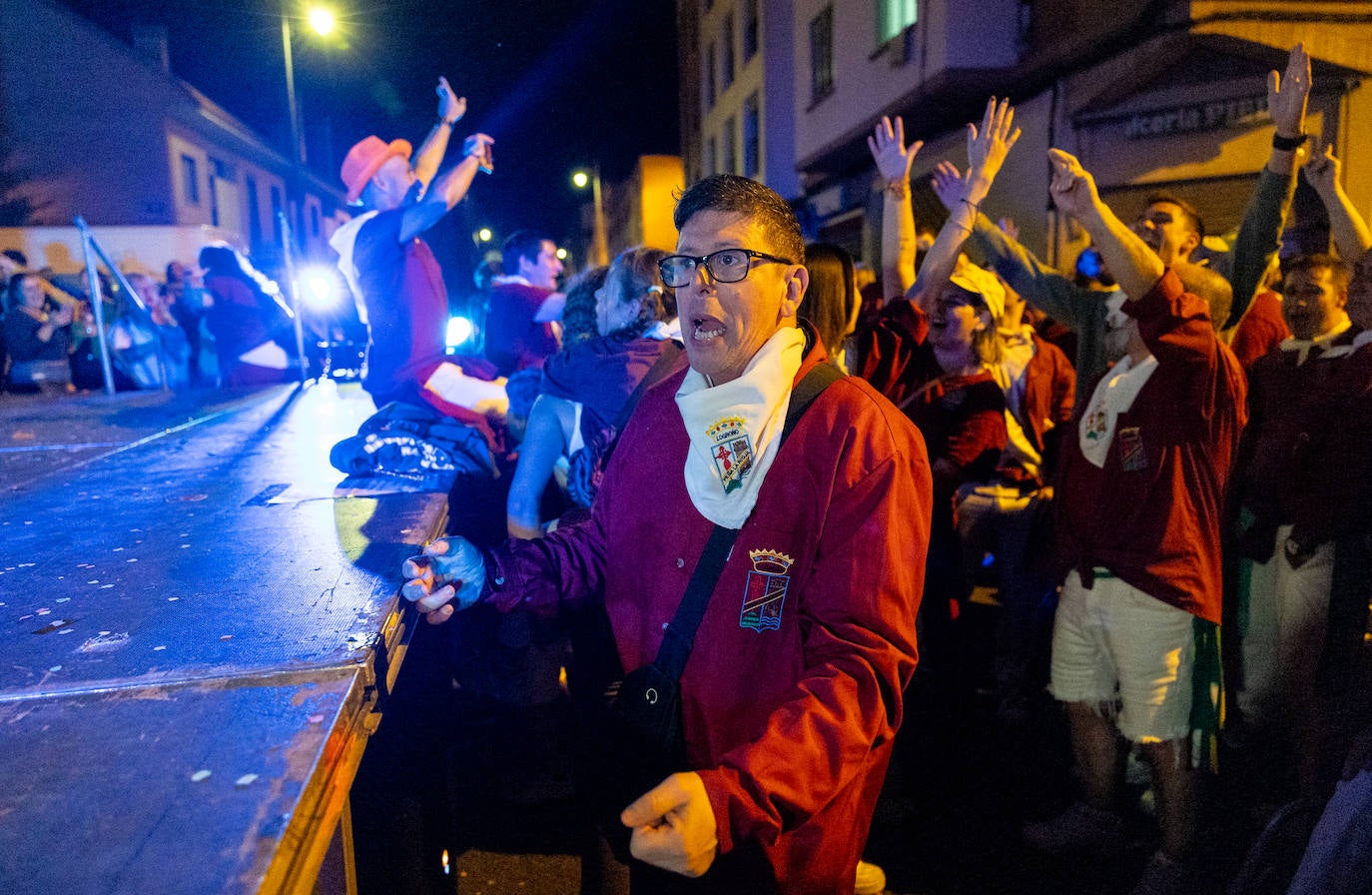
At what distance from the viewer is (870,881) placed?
2.75 m

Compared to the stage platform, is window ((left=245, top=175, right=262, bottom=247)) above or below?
above

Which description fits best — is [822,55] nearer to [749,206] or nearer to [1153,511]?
[1153,511]

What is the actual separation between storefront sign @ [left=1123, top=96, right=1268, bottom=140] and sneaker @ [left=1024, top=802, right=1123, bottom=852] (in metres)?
7.39

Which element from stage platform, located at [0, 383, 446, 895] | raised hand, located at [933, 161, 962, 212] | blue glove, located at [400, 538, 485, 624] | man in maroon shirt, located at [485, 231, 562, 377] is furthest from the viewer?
man in maroon shirt, located at [485, 231, 562, 377]

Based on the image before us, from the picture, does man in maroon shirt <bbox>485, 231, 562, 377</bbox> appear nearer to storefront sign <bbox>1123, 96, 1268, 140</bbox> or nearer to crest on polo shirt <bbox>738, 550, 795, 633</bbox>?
crest on polo shirt <bbox>738, 550, 795, 633</bbox>

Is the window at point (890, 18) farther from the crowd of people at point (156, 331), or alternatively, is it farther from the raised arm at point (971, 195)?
the raised arm at point (971, 195)

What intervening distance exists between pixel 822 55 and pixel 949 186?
43.2ft

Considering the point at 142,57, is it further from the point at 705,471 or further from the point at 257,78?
the point at 705,471

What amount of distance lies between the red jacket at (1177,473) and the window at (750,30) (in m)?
21.1

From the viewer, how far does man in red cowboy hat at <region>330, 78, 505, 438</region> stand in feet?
10.7

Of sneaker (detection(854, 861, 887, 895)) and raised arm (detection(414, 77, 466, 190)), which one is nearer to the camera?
sneaker (detection(854, 861, 887, 895))

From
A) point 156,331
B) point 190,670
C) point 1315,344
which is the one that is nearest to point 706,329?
point 190,670

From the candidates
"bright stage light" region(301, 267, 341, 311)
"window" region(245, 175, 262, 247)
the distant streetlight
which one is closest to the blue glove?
"bright stage light" region(301, 267, 341, 311)

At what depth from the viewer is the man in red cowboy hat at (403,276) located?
3.25 metres
